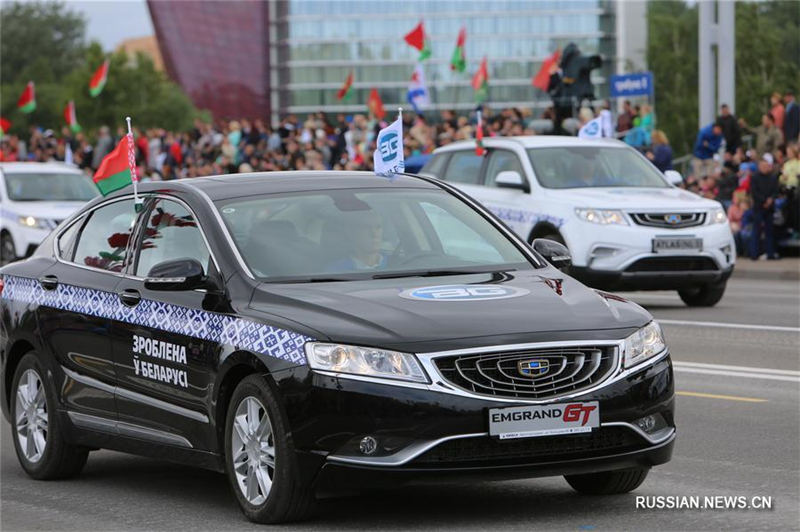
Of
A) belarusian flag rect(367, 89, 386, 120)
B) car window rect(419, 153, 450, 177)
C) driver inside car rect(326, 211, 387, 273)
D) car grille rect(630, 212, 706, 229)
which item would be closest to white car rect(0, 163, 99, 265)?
car window rect(419, 153, 450, 177)

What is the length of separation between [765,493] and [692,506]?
18.2 inches

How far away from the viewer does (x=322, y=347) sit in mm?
6953

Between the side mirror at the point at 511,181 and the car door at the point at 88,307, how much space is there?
34.3 feet

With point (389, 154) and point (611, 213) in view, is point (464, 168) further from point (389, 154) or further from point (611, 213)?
point (389, 154)

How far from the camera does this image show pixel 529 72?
594 ft

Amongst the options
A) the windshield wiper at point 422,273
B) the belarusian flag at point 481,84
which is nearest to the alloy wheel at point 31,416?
the windshield wiper at point 422,273

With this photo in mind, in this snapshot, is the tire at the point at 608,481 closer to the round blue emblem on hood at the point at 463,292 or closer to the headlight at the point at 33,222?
the round blue emblem on hood at the point at 463,292

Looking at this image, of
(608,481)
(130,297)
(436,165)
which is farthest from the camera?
(436,165)

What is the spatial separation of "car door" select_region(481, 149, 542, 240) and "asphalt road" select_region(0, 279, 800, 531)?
7.78 meters

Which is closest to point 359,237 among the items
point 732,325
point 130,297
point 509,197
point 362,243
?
point 362,243

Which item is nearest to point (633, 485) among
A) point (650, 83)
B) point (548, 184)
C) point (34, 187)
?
point (548, 184)

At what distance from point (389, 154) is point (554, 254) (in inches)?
52.9

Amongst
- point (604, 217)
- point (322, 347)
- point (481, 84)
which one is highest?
point (481, 84)

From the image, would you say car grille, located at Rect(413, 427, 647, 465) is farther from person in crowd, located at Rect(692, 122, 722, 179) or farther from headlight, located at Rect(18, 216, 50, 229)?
person in crowd, located at Rect(692, 122, 722, 179)
